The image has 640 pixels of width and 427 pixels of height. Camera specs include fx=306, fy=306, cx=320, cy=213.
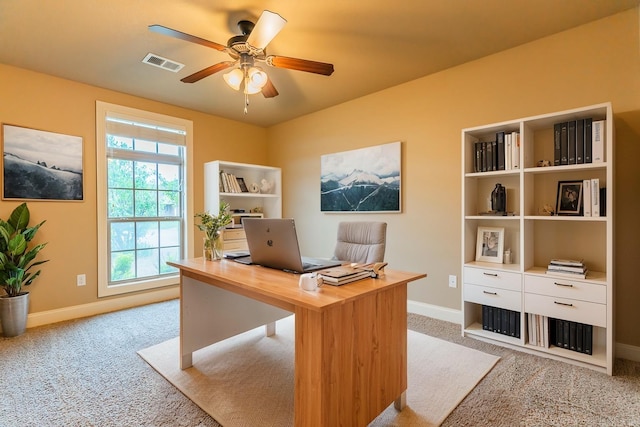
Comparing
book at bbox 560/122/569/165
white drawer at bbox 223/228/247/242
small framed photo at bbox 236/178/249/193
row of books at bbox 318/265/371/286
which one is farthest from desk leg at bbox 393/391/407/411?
small framed photo at bbox 236/178/249/193

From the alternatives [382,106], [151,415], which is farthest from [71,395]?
[382,106]

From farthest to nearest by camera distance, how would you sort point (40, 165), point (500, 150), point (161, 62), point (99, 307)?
point (99, 307), point (40, 165), point (161, 62), point (500, 150)

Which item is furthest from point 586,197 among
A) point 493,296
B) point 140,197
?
point 140,197

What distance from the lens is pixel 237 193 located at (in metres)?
4.12

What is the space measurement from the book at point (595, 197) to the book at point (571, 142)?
193 millimetres

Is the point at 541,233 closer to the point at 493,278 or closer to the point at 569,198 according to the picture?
the point at 569,198

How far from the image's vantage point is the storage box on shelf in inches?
156

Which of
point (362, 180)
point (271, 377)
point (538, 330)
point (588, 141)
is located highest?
point (588, 141)

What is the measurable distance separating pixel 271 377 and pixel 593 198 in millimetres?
2514

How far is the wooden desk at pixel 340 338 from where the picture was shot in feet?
4.12

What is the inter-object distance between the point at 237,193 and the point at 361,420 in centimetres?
324

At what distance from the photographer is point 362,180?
12.0ft

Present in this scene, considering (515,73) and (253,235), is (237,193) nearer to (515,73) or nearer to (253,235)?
(253,235)

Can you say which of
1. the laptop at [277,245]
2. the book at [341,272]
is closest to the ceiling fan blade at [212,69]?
the laptop at [277,245]
